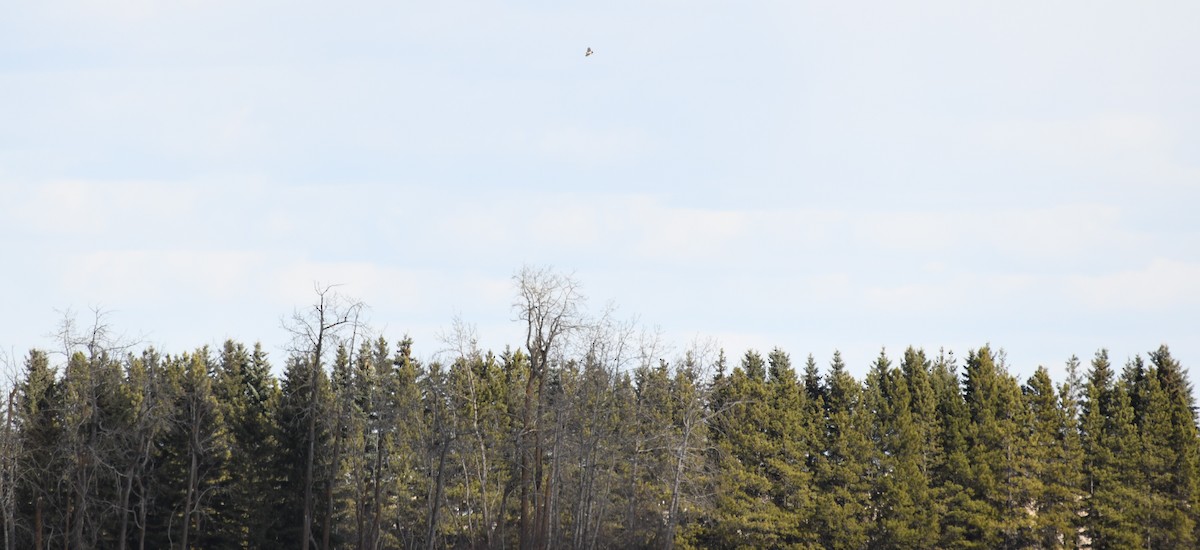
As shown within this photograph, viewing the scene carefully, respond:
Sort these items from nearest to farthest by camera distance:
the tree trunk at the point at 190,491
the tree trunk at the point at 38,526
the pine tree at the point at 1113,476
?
1. the tree trunk at the point at 190,491
2. the tree trunk at the point at 38,526
3. the pine tree at the point at 1113,476

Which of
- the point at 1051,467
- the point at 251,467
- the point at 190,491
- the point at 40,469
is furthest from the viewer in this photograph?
the point at 1051,467

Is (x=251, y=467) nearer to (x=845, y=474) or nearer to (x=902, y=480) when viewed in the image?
(x=845, y=474)

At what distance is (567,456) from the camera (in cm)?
7206

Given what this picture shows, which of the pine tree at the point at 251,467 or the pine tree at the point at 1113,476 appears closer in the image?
the pine tree at the point at 251,467

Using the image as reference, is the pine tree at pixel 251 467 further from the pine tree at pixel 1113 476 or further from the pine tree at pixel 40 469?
the pine tree at pixel 1113 476

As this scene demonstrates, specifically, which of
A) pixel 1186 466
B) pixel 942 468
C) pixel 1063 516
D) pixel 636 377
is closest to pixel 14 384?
pixel 636 377

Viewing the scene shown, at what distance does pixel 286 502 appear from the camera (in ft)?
228

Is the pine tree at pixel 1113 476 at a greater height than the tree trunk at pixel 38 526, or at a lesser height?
greater

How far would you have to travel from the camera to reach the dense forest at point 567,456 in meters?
68.4

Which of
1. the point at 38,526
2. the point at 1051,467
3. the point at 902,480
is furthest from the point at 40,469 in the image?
the point at 1051,467

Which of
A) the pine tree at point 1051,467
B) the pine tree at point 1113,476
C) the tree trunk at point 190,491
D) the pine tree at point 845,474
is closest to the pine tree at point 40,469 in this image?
the tree trunk at point 190,491

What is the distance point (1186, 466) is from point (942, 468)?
13.2 metres

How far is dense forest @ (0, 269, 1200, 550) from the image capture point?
68.4 metres

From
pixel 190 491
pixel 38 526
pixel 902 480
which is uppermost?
pixel 902 480
